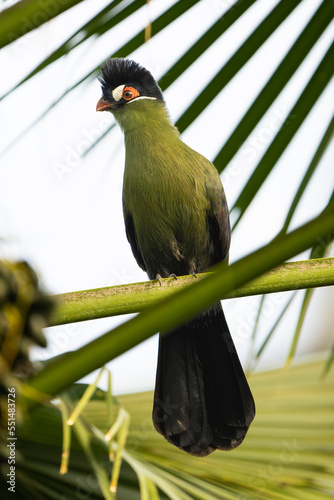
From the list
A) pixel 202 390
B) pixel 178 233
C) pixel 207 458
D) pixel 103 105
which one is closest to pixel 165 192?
pixel 178 233

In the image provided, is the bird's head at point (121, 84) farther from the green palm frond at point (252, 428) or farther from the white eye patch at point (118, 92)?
the green palm frond at point (252, 428)

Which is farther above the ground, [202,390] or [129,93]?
[129,93]

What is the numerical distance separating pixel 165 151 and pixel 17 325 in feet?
6.21

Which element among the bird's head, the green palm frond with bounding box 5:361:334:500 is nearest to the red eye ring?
the bird's head

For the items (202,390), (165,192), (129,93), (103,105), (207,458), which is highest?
(129,93)

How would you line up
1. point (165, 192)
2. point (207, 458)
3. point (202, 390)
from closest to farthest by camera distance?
point (207, 458) < point (202, 390) < point (165, 192)

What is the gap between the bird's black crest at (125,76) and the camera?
271cm

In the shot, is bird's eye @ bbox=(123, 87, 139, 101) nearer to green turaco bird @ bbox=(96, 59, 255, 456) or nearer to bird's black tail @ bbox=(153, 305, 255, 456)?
green turaco bird @ bbox=(96, 59, 255, 456)

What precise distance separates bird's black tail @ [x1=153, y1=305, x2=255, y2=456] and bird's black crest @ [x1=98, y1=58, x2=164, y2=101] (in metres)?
1.11

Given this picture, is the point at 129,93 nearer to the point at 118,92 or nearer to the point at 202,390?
the point at 118,92

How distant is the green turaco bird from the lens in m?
2.17

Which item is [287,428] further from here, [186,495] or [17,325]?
[17,325]

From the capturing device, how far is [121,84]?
2.73 metres

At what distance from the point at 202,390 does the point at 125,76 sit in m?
1.47
